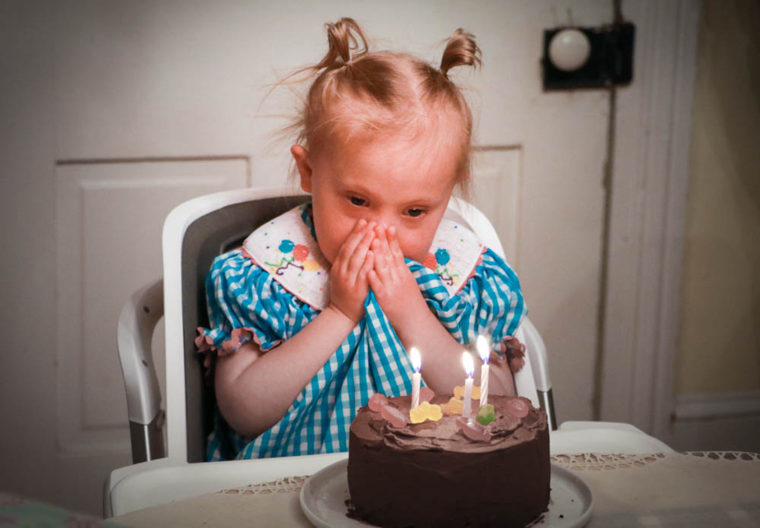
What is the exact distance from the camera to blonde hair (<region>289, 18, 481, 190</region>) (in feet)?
2.17

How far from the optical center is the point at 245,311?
2.35 feet

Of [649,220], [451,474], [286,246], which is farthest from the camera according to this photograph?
[649,220]

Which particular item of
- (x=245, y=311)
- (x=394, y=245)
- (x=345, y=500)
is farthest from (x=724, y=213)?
(x=345, y=500)

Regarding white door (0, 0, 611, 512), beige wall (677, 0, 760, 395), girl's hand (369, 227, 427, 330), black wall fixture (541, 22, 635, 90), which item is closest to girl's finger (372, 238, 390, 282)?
girl's hand (369, 227, 427, 330)

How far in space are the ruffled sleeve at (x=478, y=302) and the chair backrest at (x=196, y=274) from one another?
0.15 feet

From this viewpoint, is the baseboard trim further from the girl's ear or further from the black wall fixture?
the girl's ear

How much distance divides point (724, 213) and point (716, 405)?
0.34 meters

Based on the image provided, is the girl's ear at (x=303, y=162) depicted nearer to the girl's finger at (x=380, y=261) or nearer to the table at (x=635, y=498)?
the girl's finger at (x=380, y=261)

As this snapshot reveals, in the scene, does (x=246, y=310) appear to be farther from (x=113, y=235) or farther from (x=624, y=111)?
(x=624, y=111)

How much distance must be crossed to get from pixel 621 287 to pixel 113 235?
2.71 ft

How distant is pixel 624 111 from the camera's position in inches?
44.7

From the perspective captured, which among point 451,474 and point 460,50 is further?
point 460,50

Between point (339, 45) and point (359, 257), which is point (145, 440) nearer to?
point (359, 257)

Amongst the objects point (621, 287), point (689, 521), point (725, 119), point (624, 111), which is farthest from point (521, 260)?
point (689, 521)
